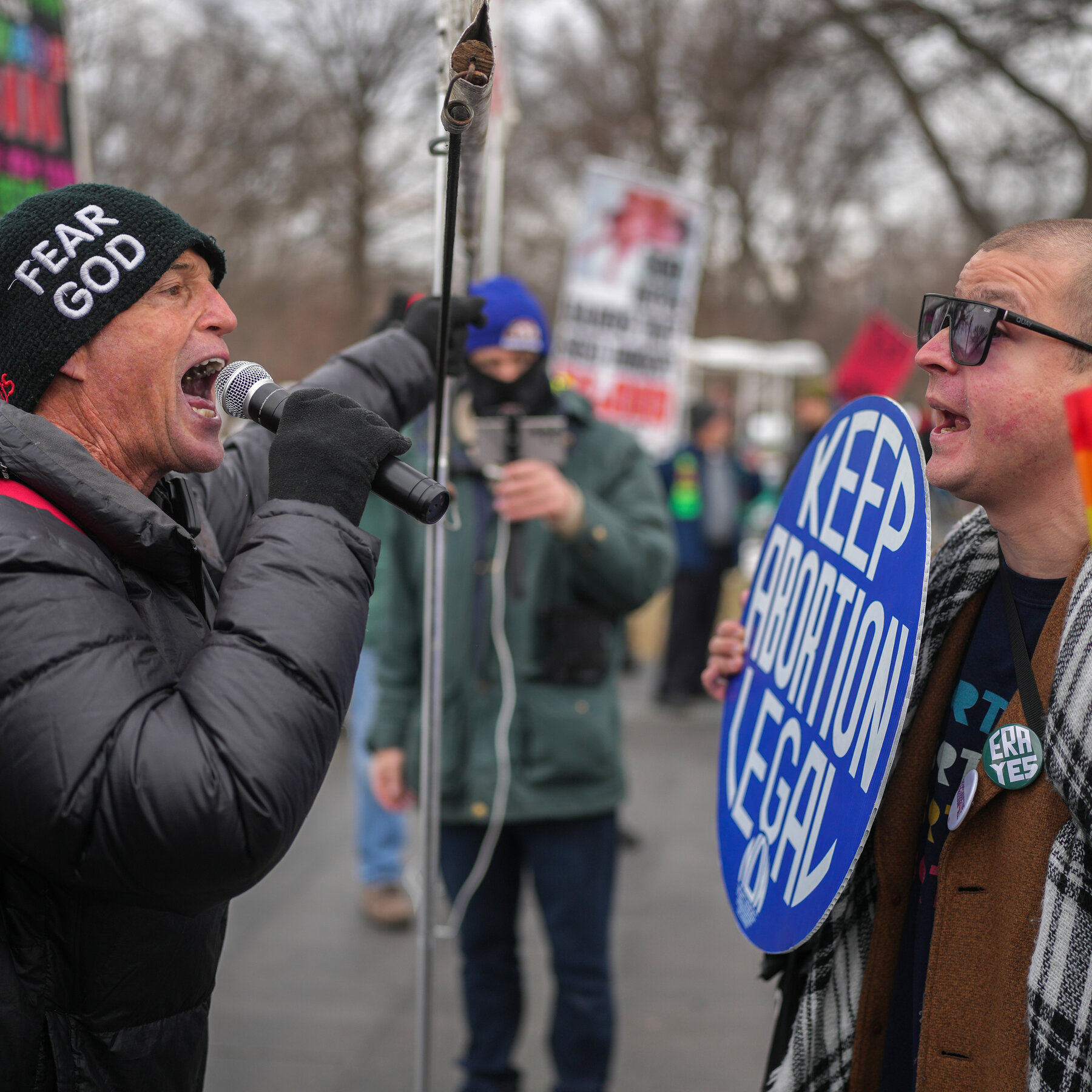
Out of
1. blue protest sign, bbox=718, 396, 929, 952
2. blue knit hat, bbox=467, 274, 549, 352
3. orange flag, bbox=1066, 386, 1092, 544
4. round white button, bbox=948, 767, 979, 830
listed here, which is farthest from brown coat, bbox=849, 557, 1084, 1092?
blue knit hat, bbox=467, 274, 549, 352

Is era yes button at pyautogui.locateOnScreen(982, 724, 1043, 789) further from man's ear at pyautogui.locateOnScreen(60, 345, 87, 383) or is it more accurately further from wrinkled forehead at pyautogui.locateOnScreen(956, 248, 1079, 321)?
man's ear at pyautogui.locateOnScreen(60, 345, 87, 383)

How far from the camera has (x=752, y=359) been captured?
2211cm

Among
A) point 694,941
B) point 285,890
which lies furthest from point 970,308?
point 285,890

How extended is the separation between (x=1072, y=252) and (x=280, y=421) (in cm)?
104

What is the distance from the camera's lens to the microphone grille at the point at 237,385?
153 cm


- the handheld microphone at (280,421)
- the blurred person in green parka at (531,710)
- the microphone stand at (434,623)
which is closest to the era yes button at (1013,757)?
the handheld microphone at (280,421)

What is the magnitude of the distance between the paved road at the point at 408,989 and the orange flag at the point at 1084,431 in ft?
8.99

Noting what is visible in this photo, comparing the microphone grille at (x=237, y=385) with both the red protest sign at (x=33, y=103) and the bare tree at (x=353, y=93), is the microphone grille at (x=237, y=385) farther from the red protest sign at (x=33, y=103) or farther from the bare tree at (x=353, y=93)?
the bare tree at (x=353, y=93)

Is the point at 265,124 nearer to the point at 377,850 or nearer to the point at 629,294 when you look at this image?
the point at 629,294

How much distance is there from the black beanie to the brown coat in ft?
3.94

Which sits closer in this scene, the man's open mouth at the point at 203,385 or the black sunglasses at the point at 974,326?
the black sunglasses at the point at 974,326

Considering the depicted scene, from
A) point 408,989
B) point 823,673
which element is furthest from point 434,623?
point 408,989

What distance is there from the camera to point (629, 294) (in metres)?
7.84

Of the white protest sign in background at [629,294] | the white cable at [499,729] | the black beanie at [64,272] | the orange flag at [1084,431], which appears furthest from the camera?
the white protest sign in background at [629,294]
